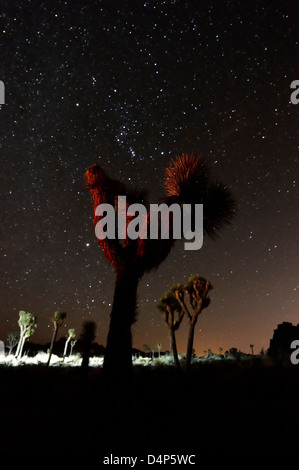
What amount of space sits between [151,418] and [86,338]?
118 inches

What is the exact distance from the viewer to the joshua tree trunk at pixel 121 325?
26.5 feet

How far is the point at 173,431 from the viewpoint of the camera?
18.0ft

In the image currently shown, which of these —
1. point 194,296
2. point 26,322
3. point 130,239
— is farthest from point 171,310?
point 26,322

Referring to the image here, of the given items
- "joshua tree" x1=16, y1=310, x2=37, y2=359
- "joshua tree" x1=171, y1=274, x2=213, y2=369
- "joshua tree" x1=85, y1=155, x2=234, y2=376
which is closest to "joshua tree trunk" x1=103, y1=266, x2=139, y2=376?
"joshua tree" x1=85, y1=155, x2=234, y2=376

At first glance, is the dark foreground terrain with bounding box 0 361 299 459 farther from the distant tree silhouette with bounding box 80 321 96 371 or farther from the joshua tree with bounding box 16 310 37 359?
the joshua tree with bounding box 16 310 37 359

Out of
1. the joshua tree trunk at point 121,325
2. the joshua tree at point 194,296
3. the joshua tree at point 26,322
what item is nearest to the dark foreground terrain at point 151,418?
the joshua tree trunk at point 121,325

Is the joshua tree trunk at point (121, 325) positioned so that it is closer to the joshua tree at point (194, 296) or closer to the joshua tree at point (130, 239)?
the joshua tree at point (130, 239)

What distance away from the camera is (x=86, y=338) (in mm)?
8461

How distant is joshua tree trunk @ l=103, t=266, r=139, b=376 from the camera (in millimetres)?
8078

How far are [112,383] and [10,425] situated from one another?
8.19ft

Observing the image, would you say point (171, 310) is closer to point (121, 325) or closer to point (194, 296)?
point (194, 296)

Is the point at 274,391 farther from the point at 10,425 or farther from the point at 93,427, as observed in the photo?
the point at 10,425

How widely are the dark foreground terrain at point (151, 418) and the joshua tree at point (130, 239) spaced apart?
1098 millimetres
